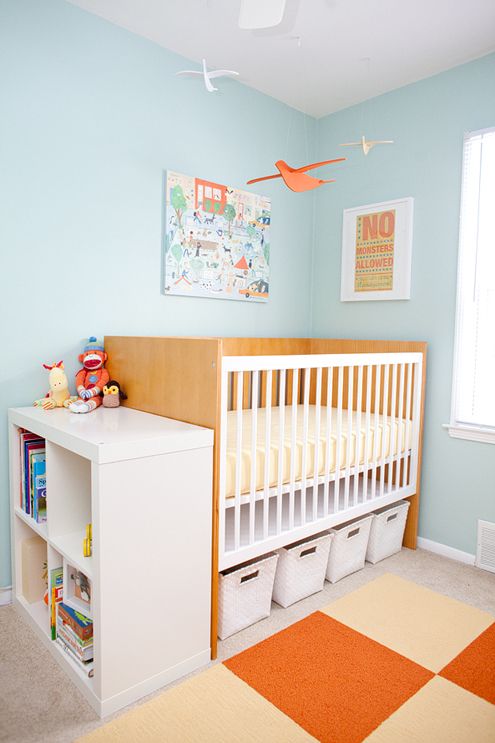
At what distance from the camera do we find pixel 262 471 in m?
1.80

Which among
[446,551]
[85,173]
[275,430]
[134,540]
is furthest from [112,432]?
[446,551]

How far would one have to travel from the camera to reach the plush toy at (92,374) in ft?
6.56

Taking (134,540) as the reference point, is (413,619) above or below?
below

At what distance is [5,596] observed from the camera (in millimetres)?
2006

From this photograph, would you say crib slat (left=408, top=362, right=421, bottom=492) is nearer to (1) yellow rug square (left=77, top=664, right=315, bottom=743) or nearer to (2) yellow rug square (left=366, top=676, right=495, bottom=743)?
(2) yellow rug square (left=366, top=676, right=495, bottom=743)

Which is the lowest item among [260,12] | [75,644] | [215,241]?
[75,644]

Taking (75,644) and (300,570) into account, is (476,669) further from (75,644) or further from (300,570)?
(75,644)

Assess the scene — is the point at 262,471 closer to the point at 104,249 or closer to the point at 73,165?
the point at 104,249

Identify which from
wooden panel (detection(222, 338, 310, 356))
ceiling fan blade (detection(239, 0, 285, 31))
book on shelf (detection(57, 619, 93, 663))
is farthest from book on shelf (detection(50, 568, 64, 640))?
ceiling fan blade (detection(239, 0, 285, 31))

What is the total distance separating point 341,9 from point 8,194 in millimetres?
1531

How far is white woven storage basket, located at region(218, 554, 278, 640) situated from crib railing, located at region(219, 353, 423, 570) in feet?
0.19

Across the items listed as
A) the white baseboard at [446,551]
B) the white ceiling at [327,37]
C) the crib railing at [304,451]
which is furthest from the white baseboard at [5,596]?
the white ceiling at [327,37]

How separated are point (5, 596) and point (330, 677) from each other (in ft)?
4.26

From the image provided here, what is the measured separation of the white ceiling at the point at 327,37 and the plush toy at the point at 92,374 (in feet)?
4.58
